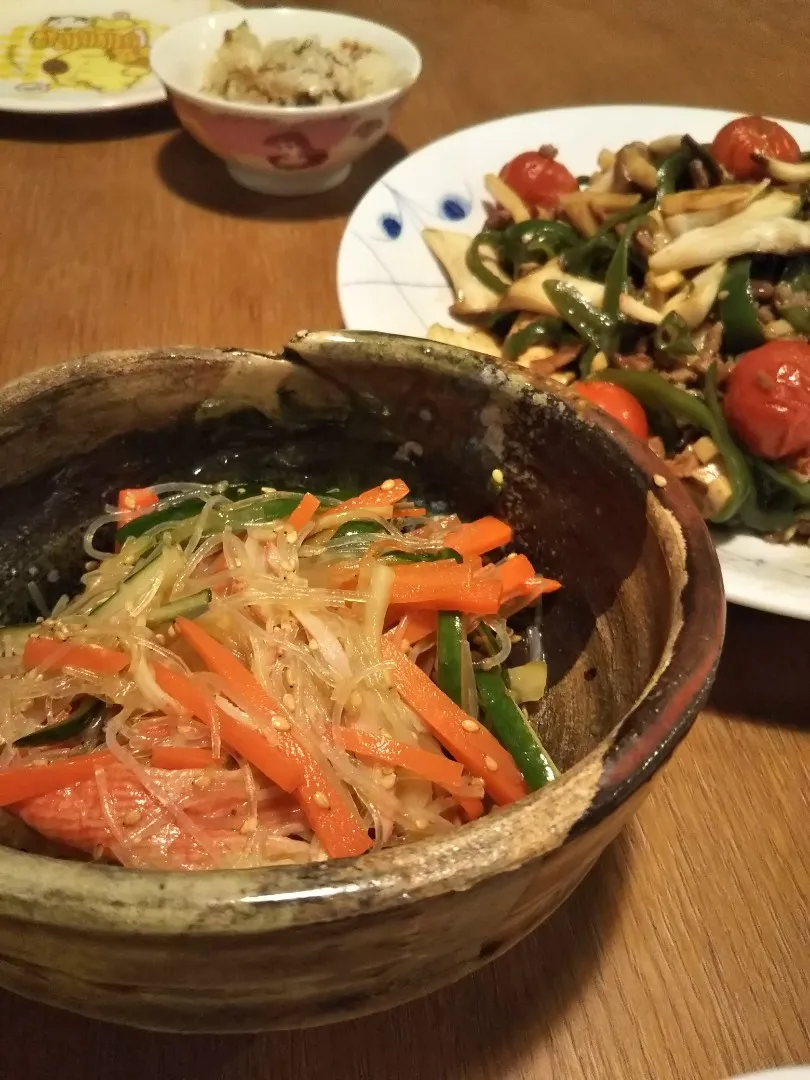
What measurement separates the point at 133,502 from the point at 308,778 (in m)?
0.39

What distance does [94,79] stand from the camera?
7.55 feet

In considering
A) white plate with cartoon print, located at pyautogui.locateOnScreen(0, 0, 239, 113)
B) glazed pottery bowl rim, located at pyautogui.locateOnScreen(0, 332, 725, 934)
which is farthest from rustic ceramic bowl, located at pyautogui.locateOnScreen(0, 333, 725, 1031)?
white plate with cartoon print, located at pyautogui.locateOnScreen(0, 0, 239, 113)

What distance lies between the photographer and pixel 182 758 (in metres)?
0.77

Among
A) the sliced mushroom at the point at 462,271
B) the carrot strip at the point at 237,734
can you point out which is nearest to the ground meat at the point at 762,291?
the sliced mushroom at the point at 462,271

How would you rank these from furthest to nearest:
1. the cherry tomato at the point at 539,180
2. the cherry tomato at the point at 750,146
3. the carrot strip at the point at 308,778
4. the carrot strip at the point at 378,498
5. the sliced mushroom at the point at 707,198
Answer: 1. the cherry tomato at the point at 539,180
2. the cherry tomato at the point at 750,146
3. the sliced mushroom at the point at 707,198
4. the carrot strip at the point at 378,498
5. the carrot strip at the point at 308,778

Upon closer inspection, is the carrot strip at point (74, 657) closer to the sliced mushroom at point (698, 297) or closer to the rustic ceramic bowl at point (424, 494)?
the rustic ceramic bowl at point (424, 494)

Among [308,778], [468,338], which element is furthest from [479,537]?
[468,338]

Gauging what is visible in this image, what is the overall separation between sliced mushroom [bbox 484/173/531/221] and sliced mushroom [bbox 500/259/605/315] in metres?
0.23

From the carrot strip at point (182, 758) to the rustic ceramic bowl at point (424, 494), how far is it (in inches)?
7.7

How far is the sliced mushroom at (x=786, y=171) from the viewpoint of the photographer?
1693 millimetres

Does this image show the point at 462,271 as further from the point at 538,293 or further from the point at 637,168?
the point at 637,168

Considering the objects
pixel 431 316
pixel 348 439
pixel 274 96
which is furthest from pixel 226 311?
pixel 348 439

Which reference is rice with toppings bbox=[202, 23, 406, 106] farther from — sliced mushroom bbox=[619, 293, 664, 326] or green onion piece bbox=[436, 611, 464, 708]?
green onion piece bbox=[436, 611, 464, 708]

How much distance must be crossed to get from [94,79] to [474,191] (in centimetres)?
110
